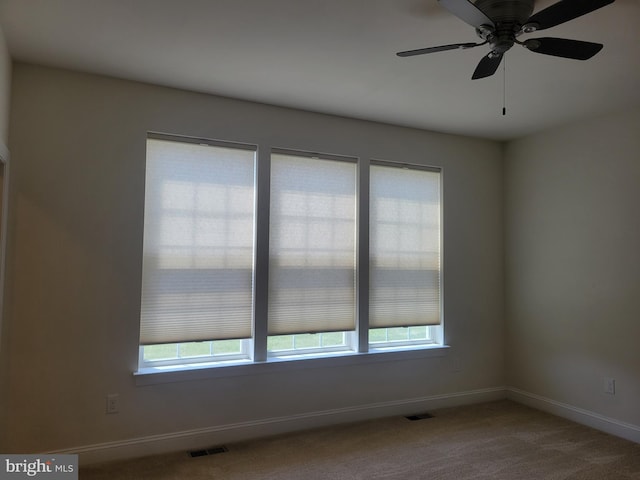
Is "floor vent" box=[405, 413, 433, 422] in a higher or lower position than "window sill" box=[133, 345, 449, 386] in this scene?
lower

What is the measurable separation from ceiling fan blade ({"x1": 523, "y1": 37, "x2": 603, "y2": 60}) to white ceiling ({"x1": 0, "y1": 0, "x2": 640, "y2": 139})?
0.23m

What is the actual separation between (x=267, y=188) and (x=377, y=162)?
1.11 m

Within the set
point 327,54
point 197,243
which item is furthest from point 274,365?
Result: point 327,54

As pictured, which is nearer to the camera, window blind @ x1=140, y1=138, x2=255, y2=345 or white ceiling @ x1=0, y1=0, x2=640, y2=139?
white ceiling @ x1=0, y1=0, x2=640, y2=139

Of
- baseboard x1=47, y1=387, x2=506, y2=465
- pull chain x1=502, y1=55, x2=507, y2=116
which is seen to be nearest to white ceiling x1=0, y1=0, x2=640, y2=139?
pull chain x1=502, y1=55, x2=507, y2=116

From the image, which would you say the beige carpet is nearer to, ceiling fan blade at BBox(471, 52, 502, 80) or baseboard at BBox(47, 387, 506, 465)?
baseboard at BBox(47, 387, 506, 465)

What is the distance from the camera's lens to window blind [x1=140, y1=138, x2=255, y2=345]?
3201 mm

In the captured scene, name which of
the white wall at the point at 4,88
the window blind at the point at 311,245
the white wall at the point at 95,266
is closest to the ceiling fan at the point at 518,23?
the window blind at the point at 311,245

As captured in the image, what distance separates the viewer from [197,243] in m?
3.32

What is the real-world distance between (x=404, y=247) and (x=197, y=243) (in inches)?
74.9

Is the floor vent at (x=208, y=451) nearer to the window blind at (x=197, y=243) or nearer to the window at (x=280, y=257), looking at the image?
the window at (x=280, y=257)

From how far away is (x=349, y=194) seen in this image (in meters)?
3.91

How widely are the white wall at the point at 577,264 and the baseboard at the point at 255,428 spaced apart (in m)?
0.78

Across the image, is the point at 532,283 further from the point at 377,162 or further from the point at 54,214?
the point at 54,214
